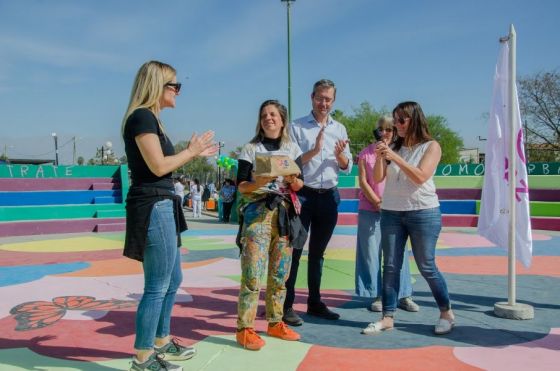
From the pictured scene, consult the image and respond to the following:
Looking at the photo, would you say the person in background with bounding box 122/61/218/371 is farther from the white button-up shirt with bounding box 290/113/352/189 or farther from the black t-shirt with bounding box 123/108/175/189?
the white button-up shirt with bounding box 290/113/352/189

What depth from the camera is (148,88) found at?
298cm

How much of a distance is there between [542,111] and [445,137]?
79.5 feet

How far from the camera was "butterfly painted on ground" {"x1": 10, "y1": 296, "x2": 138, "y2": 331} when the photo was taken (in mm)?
4223

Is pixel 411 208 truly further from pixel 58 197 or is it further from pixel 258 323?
pixel 58 197

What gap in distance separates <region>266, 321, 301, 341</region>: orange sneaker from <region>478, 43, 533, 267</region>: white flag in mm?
2343

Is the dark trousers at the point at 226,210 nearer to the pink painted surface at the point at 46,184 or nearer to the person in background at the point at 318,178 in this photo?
the pink painted surface at the point at 46,184

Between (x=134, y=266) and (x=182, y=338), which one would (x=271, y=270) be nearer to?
(x=182, y=338)

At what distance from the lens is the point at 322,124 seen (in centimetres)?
448

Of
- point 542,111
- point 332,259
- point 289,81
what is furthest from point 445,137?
point 332,259

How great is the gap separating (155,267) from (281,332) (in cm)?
131

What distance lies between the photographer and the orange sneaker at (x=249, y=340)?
3479mm

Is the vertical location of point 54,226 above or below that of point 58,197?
below

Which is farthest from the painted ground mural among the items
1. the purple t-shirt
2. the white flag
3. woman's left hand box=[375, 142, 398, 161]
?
woman's left hand box=[375, 142, 398, 161]

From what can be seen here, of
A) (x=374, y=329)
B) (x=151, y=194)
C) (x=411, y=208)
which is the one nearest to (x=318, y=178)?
(x=411, y=208)
